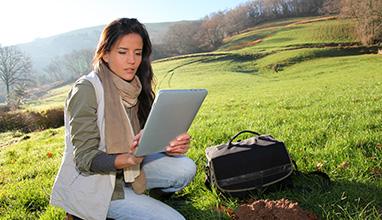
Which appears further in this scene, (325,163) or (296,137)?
(296,137)

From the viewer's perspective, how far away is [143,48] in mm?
3449

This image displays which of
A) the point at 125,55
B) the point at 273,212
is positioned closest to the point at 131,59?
the point at 125,55

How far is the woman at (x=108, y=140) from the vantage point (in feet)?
9.27

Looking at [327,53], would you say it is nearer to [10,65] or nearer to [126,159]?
[126,159]

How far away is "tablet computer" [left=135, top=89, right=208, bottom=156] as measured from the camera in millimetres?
2551

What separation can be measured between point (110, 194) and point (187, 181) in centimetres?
113

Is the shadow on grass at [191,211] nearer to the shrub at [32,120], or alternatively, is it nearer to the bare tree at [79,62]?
the shrub at [32,120]

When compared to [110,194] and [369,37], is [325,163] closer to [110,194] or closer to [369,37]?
[110,194]

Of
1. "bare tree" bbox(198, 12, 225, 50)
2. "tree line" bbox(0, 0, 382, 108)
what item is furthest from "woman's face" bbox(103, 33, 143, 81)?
"bare tree" bbox(198, 12, 225, 50)

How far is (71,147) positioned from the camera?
306 centimetres

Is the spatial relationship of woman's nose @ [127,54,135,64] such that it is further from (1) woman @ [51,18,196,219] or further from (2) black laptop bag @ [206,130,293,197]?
(2) black laptop bag @ [206,130,293,197]

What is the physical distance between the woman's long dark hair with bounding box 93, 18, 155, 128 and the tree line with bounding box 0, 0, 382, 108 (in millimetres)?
51150

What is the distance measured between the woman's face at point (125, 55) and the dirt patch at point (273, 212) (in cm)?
150

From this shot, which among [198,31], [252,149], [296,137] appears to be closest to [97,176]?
[252,149]
